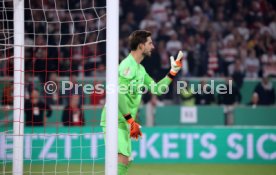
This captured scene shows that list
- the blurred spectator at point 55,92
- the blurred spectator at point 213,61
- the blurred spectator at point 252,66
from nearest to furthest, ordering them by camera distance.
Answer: the blurred spectator at point 55,92
the blurred spectator at point 213,61
the blurred spectator at point 252,66

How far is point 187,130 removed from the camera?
1462 cm

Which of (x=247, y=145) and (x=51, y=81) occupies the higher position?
(x=51, y=81)

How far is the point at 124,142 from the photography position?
807 cm

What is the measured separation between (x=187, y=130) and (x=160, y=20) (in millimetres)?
5286

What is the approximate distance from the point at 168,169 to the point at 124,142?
5.41 metres

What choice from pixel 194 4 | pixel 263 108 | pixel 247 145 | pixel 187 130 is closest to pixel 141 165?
pixel 187 130

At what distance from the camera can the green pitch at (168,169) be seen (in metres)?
12.4

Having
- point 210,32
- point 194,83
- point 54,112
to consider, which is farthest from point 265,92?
point 54,112

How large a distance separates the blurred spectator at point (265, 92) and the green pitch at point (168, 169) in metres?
2.95

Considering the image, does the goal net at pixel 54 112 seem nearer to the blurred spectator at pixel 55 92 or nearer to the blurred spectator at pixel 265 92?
the blurred spectator at pixel 55 92

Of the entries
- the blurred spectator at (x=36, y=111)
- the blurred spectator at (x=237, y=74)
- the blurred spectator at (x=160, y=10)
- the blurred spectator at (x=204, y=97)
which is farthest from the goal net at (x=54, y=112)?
the blurred spectator at (x=237, y=74)

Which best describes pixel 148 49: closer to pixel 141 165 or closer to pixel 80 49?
pixel 141 165

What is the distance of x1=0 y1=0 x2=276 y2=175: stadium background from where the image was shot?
14312 mm

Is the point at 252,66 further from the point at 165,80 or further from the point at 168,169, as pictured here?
the point at 165,80
